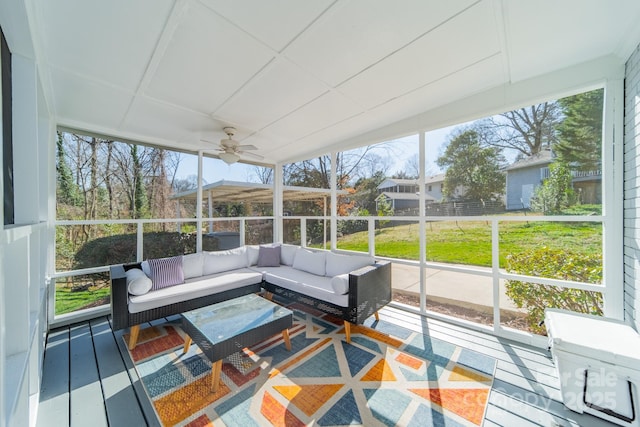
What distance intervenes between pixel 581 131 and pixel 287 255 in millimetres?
4147

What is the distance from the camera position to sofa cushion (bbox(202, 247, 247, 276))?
3.98 meters

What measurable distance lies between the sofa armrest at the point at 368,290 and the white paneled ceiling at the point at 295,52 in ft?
6.86

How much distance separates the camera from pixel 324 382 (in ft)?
7.31

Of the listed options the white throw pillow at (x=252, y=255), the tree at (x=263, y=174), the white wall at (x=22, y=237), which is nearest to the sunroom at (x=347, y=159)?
the white wall at (x=22, y=237)

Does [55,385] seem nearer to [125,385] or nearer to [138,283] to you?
[125,385]

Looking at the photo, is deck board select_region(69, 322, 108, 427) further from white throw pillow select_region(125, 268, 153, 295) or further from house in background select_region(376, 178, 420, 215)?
house in background select_region(376, 178, 420, 215)

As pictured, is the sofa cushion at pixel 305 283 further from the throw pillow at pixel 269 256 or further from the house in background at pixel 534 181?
the house in background at pixel 534 181

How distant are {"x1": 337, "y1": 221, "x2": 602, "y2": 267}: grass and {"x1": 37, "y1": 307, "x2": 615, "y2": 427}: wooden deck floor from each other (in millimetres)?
972

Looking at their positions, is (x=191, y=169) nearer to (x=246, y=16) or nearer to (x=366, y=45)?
(x=246, y=16)

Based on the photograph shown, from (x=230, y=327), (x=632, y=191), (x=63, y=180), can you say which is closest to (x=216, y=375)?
(x=230, y=327)

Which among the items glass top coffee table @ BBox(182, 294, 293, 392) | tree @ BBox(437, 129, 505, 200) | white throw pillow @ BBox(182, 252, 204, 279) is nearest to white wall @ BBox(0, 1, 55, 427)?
glass top coffee table @ BBox(182, 294, 293, 392)

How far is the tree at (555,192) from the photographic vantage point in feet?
8.78

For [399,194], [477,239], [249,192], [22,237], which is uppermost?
[249,192]

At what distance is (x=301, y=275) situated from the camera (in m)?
3.86
